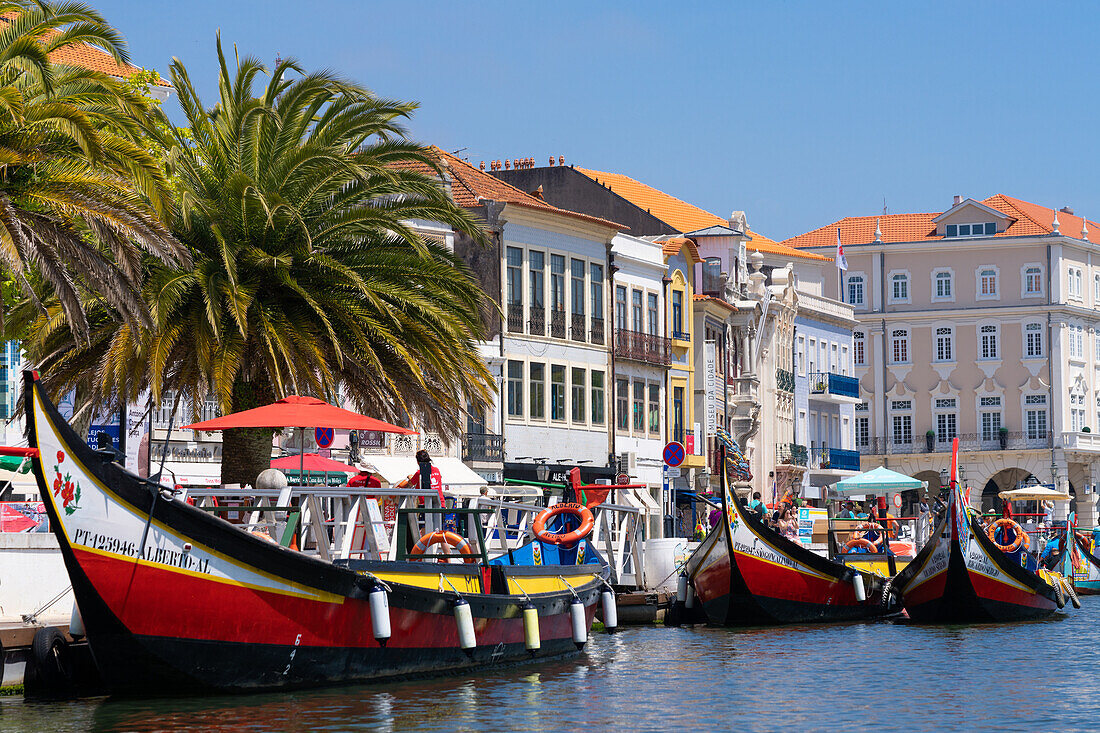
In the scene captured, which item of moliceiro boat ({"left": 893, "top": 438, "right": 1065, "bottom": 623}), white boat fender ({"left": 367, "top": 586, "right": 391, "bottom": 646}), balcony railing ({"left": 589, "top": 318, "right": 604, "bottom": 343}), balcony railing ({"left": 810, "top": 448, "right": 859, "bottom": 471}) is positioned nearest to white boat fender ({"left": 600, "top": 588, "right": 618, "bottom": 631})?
white boat fender ({"left": 367, "top": 586, "right": 391, "bottom": 646})

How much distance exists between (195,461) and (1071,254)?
65.7 m

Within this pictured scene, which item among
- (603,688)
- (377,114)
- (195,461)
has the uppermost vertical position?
(377,114)

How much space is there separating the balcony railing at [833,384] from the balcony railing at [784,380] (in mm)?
3310

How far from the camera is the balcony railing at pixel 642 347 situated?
59062 mm

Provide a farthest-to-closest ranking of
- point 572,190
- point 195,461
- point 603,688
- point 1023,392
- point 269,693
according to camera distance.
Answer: point 1023,392, point 572,190, point 195,461, point 603,688, point 269,693

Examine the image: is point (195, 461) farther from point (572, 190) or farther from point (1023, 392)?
point (1023, 392)

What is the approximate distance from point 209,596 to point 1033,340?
3208 inches

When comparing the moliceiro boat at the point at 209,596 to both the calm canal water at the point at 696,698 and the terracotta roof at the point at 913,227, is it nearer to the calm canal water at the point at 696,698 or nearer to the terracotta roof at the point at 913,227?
→ the calm canal water at the point at 696,698

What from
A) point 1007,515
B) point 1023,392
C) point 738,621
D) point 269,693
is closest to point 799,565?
point 738,621

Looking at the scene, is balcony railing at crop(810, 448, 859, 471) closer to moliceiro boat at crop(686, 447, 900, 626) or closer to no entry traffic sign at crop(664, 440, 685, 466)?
no entry traffic sign at crop(664, 440, 685, 466)

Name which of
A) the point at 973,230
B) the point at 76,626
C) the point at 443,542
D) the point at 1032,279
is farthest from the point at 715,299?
the point at 76,626

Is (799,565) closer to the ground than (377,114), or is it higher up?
closer to the ground

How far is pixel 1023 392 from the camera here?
95812 mm

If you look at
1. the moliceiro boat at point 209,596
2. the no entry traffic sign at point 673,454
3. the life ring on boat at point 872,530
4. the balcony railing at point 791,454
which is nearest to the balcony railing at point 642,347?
the balcony railing at point 791,454
